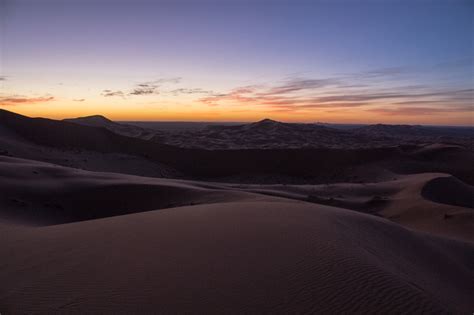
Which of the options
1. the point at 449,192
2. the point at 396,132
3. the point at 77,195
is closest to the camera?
the point at 77,195

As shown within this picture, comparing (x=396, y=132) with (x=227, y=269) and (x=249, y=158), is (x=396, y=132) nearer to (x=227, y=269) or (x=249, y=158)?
(x=249, y=158)

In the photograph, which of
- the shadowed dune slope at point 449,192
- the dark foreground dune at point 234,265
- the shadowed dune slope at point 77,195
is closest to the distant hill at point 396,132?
the shadowed dune slope at point 449,192

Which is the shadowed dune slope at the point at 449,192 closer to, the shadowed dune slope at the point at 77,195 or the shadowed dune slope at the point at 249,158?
the shadowed dune slope at the point at 249,158

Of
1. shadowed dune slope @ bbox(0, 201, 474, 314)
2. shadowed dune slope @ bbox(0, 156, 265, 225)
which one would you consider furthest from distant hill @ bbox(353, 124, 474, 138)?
shadowed dune slope @ bbox(0, 201, 474, 314)

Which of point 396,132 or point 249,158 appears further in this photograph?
point 396,132

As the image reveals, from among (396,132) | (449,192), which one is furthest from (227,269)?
(396,132)

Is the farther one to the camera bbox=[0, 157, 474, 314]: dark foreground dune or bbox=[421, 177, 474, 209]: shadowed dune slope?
bbox=[421, 177, 474, 209]: shadowed dune slope

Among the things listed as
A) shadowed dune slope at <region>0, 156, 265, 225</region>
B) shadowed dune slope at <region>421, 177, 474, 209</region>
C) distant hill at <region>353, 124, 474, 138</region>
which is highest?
distant hill at <region>353, 124, 474, 138</region>

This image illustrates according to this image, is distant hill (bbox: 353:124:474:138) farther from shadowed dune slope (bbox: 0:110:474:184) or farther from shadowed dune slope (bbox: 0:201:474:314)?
shadowed dune slope (bbox: 0:201:474:314)
